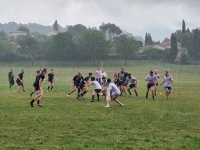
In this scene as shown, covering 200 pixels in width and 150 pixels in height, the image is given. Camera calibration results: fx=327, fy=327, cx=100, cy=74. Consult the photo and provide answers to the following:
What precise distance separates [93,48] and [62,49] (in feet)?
29.4

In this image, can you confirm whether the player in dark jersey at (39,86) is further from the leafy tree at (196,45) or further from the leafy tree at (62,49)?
the leafy tree at (196,45)

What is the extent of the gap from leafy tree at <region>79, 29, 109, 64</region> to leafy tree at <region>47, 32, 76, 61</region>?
293 cm

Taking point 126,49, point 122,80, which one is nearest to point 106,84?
point 122,80

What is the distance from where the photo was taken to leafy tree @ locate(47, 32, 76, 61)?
308 ft

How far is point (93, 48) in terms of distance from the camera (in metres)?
94.9

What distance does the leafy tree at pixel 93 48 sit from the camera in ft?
309

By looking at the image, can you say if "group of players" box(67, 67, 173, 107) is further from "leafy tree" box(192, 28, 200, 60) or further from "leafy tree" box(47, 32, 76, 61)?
"leafy tree" box(192, 28, 200, 60)

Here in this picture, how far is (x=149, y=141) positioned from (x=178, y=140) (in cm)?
87

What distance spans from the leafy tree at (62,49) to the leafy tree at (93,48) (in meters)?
2.93

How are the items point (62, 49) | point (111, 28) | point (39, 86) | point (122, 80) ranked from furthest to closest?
point (111, 28)
point (62, 49)
point (122, 80)
point (39, 86)

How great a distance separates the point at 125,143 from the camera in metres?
9.18

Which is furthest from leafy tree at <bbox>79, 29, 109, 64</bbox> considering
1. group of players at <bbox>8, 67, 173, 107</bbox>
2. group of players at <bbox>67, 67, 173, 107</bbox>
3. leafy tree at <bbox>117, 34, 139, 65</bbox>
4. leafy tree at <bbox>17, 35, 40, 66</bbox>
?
group of players at <bbox>67, 67, 173, 107</bbox>

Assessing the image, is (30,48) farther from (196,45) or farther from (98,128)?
(98,128)

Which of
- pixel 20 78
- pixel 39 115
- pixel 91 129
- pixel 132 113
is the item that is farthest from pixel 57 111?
pixel 20 78
